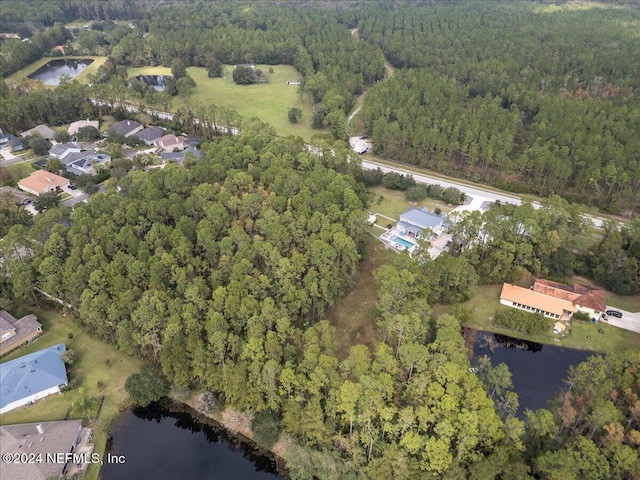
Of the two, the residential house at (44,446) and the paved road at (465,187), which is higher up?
the residential house at (44,446)

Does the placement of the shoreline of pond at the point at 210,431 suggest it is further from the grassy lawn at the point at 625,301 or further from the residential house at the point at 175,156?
the residential house at the point at 175,156

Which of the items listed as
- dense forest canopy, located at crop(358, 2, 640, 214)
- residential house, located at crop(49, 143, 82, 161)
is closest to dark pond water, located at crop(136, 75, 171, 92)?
residential house, located at crop(49, 143, 82, 161)

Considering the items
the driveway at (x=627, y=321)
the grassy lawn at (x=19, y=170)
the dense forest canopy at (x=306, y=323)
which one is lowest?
the driveway at (x=627, y=321)

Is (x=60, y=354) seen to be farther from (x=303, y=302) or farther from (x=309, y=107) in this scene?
(x=309, y=107)

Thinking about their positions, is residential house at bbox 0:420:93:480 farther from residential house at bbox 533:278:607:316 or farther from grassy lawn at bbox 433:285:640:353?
residential house at bbox 533:278:607:316

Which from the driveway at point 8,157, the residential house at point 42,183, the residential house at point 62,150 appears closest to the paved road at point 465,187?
the residential house at point 42,183

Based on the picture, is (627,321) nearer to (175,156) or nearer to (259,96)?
(175,156)

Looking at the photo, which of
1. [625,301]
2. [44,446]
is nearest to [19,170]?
[44,446]
